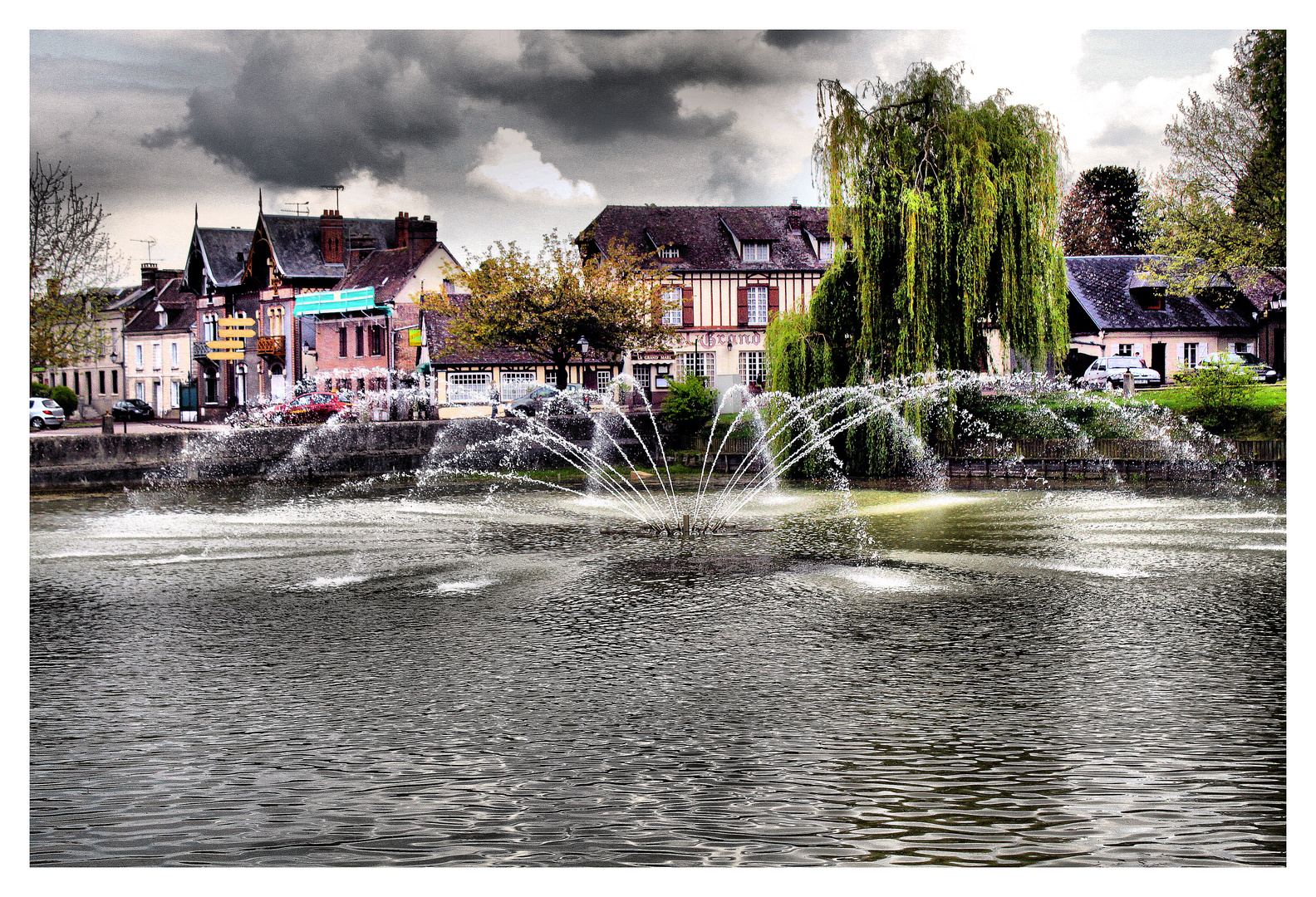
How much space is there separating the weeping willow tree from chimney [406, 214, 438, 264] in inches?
1371

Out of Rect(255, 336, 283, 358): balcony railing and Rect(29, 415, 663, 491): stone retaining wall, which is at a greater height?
Result: Rect(255, 336, 283, 358): balcony railing

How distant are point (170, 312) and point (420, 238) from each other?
1938 cm

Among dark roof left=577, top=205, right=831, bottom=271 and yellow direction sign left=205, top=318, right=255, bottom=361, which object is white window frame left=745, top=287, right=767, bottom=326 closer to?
dark roof left=577, top=205, right=831, bottom=271

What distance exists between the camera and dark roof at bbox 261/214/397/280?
58.8 meters

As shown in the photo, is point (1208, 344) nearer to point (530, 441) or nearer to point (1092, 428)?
point (1092, 428)

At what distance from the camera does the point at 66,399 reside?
53.8 meters

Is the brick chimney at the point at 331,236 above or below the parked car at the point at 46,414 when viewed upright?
above

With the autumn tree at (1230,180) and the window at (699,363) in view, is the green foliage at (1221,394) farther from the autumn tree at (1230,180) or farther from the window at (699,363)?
the window at (699,363)

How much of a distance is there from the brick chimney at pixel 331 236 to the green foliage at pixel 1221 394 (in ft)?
140

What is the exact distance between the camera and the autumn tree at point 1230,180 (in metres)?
24.8

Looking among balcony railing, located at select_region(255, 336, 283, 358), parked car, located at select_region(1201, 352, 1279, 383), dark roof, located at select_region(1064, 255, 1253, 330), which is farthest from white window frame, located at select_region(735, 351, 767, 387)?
balcony railing, located at select_region(255, 336, 283, 358)

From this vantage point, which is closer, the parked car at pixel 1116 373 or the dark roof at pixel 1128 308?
the parked car at pixel 1116 373

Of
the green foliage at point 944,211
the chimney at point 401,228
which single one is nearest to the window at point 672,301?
the chimney at point 401,228

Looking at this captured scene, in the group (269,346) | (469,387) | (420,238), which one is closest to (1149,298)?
(469,387)
